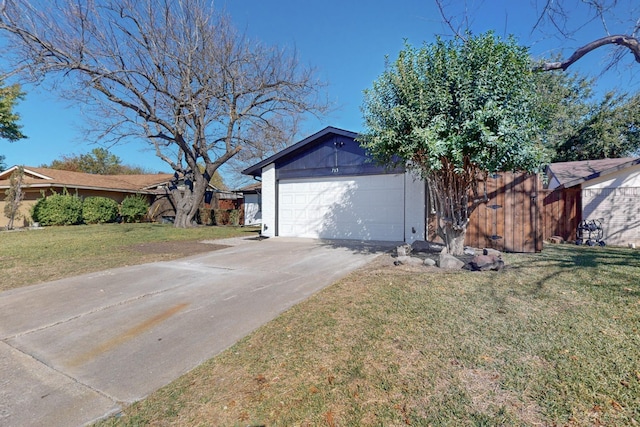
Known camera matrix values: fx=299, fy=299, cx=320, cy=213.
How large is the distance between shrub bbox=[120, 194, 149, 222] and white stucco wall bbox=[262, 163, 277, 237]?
1288 cm

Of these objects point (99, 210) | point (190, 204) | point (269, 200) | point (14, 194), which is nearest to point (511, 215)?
point (269, 200)

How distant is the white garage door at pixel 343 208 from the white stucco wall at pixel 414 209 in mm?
185

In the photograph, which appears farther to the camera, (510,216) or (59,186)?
(59,186)

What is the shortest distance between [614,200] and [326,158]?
30.1 ft

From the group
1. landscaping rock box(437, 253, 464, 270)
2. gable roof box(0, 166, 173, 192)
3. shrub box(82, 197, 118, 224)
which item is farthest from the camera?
shrub box(82, 197, 118, 224)

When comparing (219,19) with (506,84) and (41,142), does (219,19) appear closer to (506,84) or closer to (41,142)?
(506,84)

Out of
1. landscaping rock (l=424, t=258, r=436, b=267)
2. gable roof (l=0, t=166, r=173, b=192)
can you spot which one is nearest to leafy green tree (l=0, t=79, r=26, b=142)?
gable roof (l=0, t=166, r=173, b=192)

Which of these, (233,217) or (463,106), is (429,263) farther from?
(233,217)

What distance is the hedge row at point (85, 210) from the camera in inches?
647

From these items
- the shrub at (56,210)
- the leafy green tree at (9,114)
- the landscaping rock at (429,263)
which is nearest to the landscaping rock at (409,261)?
the landscaping rock at (429,263)

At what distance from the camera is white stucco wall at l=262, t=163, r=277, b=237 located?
11.7 m

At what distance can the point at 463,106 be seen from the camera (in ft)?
16.8

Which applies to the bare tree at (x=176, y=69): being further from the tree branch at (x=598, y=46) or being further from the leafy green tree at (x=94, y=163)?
the leafy green tree at (x=94, y=163)

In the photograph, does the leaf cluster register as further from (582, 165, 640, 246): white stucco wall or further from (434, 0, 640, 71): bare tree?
(582, 165, 640, 246): white stucco wall
